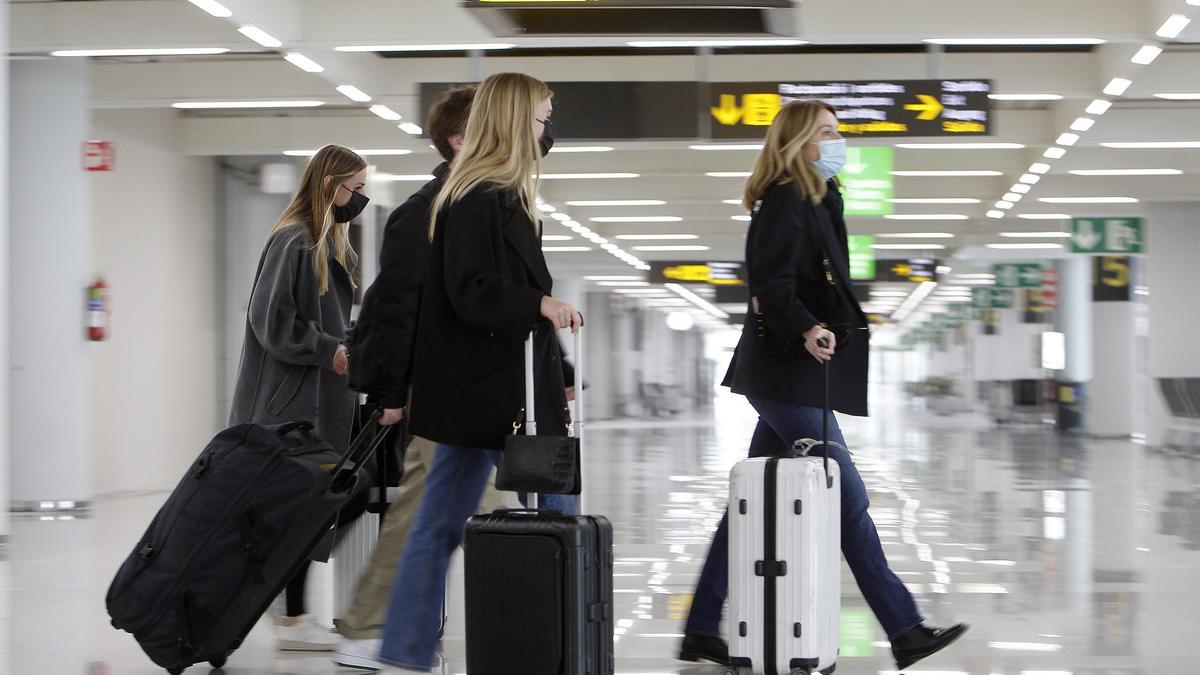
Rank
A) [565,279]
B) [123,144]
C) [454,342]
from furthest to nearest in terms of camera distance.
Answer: [565,279] < [123,144] < [454,342]

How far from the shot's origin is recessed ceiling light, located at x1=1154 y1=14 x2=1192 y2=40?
7684mm

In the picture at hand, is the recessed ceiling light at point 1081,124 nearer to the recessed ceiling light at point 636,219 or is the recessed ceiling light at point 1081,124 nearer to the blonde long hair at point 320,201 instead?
the recessed ceiling light at point 636,219

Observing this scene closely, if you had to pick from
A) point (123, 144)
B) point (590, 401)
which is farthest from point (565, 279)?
point (123, 144)

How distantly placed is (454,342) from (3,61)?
494cm

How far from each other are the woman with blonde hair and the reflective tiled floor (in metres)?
0.76

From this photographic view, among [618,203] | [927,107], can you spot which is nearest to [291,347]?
[927,107]

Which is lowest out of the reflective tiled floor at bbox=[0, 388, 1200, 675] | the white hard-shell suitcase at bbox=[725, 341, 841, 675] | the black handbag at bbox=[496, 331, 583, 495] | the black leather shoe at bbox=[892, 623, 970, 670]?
the reflective tiled floor at bbox=[0, 388, 1200, 675]

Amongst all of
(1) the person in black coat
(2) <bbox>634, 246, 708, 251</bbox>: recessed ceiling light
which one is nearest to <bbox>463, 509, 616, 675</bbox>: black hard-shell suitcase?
(1) the person in black coat

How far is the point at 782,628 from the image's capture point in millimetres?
3408

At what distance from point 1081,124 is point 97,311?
297 inches

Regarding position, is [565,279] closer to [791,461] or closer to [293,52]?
[293,52]

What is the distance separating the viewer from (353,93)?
32.1ft

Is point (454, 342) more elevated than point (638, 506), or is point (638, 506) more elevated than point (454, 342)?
point (454, 342)

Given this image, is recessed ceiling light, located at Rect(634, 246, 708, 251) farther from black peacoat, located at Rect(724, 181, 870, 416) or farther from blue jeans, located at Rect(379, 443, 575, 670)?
blue jeans, located at Rect(379, 443, 575, 670)
